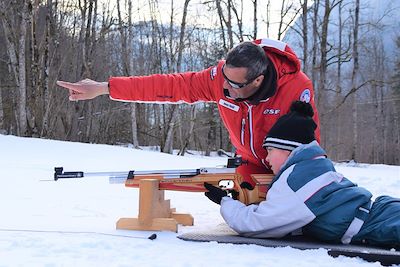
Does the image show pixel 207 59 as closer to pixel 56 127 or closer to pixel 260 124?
pixel 56 127

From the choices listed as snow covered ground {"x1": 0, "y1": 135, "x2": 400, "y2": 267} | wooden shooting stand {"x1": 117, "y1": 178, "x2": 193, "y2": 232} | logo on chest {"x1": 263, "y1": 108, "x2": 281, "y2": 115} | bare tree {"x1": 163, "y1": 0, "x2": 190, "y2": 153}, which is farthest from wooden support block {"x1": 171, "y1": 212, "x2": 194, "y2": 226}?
bare tree {"x1": 163, "y1": 0, "x2": 190, "y2": 153}

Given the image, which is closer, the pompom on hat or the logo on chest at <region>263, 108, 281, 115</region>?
the pompom on hat

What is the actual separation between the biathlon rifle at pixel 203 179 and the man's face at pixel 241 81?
16.6 inches

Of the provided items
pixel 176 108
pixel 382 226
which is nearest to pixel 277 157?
pixel 382 226

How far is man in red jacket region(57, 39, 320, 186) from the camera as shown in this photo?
2.61m

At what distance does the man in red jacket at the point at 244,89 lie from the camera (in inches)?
103

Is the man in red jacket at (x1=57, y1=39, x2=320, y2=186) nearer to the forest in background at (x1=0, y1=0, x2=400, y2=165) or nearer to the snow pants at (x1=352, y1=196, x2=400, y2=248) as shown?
the snow pants at (x1=352, y1=196, x2=400, y2=248)

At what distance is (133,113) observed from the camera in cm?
1675

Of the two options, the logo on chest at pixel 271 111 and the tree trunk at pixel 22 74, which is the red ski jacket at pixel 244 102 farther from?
the tree trunk at pixel 22 74

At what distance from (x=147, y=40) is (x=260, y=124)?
66.8 feet

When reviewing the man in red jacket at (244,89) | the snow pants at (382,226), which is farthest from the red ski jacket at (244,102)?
the snow pants at (382,226)

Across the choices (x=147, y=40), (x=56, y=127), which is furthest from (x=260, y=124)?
(x=147, y=40)

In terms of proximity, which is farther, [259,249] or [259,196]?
[259,196]

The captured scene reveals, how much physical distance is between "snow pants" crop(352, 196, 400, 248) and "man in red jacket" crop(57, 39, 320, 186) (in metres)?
0.58
